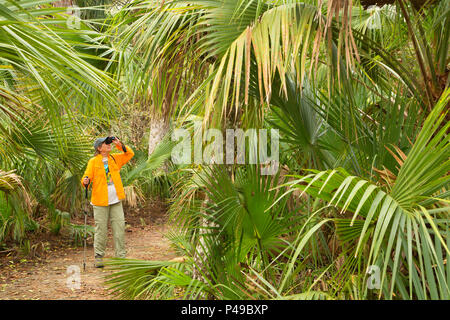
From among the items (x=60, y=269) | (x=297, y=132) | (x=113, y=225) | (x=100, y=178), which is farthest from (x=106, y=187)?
(x=297, y=132)

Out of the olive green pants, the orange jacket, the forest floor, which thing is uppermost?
the orange jacket

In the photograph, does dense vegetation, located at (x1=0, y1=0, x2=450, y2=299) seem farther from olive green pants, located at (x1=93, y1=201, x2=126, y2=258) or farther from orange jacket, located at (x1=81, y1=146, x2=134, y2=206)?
olive green pants, located at (x1=93, y1=201, x2=126, y2=258)

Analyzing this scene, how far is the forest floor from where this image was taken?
5.49m

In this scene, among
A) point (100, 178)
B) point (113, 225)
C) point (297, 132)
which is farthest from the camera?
point (113, 225)

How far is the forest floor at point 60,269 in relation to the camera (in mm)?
5488

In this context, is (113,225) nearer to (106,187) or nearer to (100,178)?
(106,187)

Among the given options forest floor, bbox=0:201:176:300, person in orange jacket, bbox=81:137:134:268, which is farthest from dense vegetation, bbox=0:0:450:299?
person in orange jacket, bbox=81:137:134:268

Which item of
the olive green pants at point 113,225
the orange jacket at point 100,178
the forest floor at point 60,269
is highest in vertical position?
the orange jacket at point 100,178

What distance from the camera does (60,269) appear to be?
672 centimetres

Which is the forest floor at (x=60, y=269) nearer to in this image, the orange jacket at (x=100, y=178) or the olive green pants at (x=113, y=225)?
the olive green pants at (x=113, y=225)

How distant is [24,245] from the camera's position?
23.7ft

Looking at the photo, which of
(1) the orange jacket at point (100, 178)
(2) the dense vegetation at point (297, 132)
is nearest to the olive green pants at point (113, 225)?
(1) the orange jacket at point (100, 178)

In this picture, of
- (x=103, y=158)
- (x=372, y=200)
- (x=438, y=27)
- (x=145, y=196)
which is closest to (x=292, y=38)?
(x=372, y=200)

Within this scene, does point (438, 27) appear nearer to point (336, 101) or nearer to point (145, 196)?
point (336, 101)
